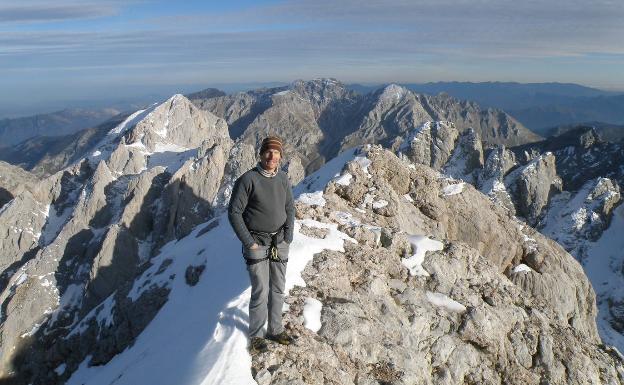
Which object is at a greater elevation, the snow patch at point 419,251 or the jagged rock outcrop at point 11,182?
the snow patch at point 419,251

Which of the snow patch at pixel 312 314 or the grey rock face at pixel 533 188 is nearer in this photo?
the snow patch at pixel 312 314

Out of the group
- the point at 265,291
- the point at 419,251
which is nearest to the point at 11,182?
the point at 419,251

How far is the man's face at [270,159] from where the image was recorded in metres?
10.9

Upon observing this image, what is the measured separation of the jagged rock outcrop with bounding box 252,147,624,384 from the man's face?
4465 mm

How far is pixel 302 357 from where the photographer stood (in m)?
11.2

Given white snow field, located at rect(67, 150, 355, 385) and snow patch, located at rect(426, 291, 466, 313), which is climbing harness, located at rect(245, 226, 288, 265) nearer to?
white snow field, located at rect(67, 150, 355, 385)

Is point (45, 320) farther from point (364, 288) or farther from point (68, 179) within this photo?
point (364, 288)

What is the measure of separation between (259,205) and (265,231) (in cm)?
74

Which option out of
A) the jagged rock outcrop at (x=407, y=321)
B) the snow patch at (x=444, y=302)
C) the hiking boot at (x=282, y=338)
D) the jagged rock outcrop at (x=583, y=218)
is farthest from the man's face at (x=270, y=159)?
the jagged rock outcrop at (x=583, y=218)

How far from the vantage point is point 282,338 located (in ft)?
37.8

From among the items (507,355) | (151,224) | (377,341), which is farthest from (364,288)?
(151,224)

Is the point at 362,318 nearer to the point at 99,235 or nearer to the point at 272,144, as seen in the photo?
the point at 272,144

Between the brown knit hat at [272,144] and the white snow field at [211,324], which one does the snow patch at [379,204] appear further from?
the brown knit hat at [272,144]

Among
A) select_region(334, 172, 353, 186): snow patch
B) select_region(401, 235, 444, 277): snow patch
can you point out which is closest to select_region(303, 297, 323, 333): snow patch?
select_region(401, 235, 444, 277): snow patch
